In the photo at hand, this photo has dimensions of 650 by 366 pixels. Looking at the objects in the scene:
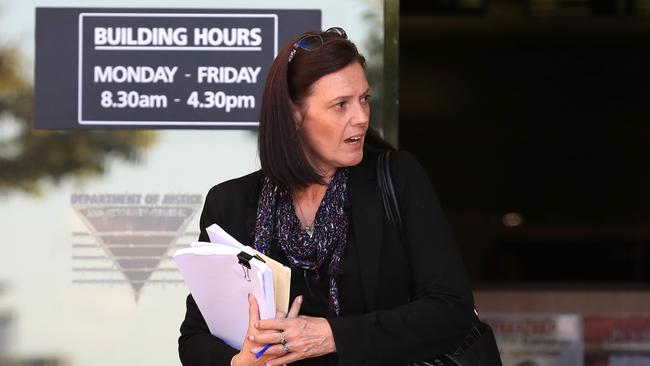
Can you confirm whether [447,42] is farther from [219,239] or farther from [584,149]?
[219,239]

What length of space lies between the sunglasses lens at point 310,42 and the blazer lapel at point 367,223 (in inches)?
11.7

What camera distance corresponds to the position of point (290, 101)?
7.87ft

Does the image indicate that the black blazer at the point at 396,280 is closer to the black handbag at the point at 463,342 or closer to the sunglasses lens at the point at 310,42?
the black handbag at the point at 463,342

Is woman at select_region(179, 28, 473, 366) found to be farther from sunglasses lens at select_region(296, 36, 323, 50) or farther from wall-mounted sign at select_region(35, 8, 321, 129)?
wall-mounted sign at select_region(35, 8, 321, 129)

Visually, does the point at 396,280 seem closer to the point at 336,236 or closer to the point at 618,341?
the point at 336,236

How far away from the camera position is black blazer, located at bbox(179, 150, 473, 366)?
2.28m

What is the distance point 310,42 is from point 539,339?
3.89 m

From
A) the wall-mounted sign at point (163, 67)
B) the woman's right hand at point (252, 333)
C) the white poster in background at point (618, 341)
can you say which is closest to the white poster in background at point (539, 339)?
the white poster in background at point (618, 341)

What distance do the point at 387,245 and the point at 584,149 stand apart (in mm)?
9403

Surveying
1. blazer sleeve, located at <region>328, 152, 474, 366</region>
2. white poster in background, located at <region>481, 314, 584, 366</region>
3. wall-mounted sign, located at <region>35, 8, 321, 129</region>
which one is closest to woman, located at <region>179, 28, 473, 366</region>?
blazer sleeve, located at <region>328, 152, 474, 366</region>

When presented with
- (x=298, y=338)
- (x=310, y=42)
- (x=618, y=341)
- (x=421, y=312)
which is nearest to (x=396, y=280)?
(x=421, y=312)

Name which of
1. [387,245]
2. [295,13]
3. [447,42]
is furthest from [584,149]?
[387,245]

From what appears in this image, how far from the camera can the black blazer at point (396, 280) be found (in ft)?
7.47

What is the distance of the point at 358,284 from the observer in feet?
7.79
